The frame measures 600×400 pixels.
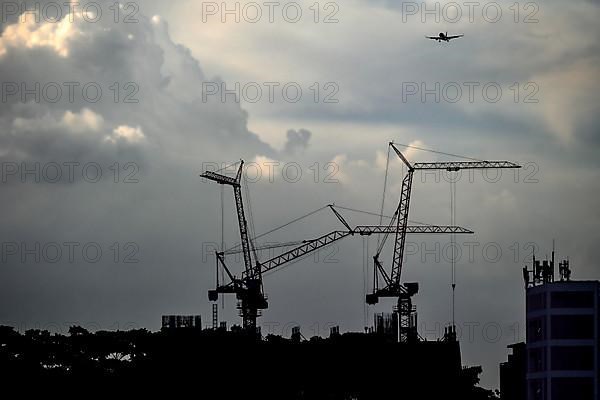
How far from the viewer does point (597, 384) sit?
199000 mm
